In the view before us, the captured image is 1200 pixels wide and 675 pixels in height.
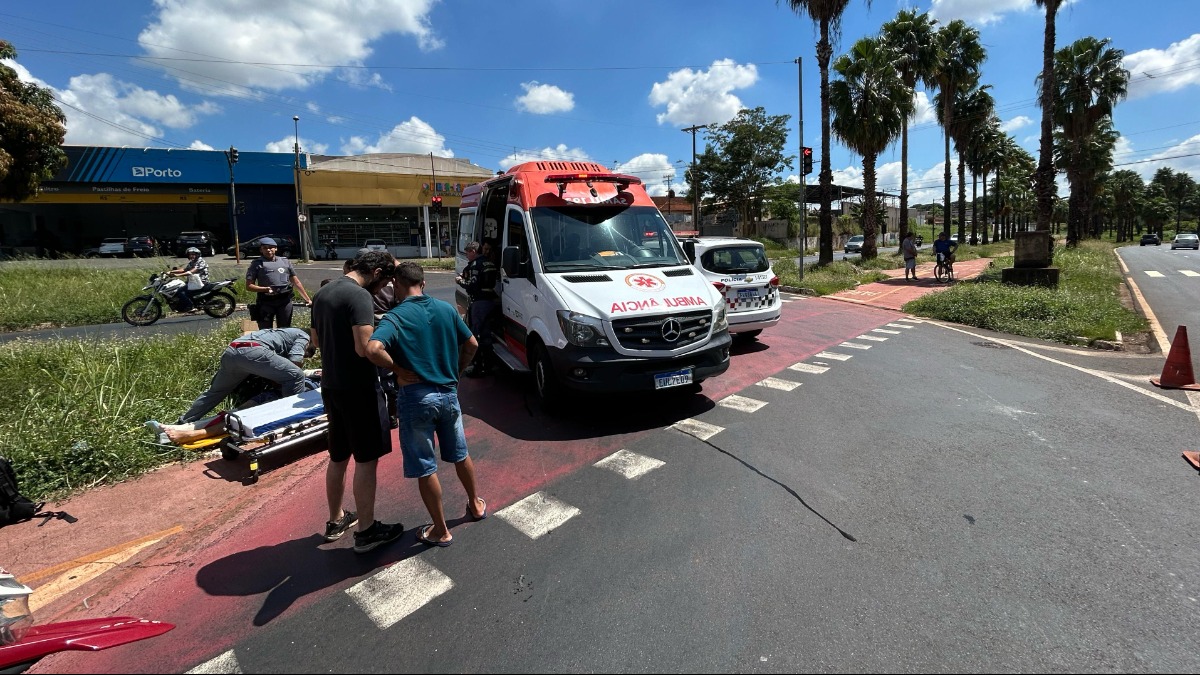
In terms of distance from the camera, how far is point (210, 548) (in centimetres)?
378

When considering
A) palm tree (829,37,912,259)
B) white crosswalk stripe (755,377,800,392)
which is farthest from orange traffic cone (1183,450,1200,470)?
palm tree (829,37,912,259)

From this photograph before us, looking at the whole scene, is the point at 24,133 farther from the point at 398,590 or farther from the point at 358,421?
the point at 398,590

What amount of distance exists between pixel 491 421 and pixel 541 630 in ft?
11.2

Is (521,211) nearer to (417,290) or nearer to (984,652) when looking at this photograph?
(417,290)

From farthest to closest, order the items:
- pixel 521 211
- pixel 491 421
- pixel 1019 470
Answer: pixel 521 211 < pixel 491 421 < pixel 1019 470

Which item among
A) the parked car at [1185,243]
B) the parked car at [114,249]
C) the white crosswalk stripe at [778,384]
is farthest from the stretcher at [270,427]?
the parked car at [1185,243]

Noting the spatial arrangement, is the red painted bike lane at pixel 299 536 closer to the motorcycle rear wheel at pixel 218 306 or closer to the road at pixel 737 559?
the road at pixel 737 559

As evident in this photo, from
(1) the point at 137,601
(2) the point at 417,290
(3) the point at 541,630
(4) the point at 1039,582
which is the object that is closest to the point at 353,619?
(3) the point at 541,630

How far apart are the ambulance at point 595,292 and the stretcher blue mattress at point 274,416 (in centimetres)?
214

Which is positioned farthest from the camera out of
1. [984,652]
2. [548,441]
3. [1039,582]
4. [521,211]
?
[521,211]

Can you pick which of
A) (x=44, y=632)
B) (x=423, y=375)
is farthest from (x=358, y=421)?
(x=44, y=632)

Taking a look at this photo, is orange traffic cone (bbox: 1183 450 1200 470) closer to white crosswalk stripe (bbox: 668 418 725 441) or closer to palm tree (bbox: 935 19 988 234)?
white crosswalk stripe (bbox: 668 418 725 441)

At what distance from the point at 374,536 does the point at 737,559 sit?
2.22m

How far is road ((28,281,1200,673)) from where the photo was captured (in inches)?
104
